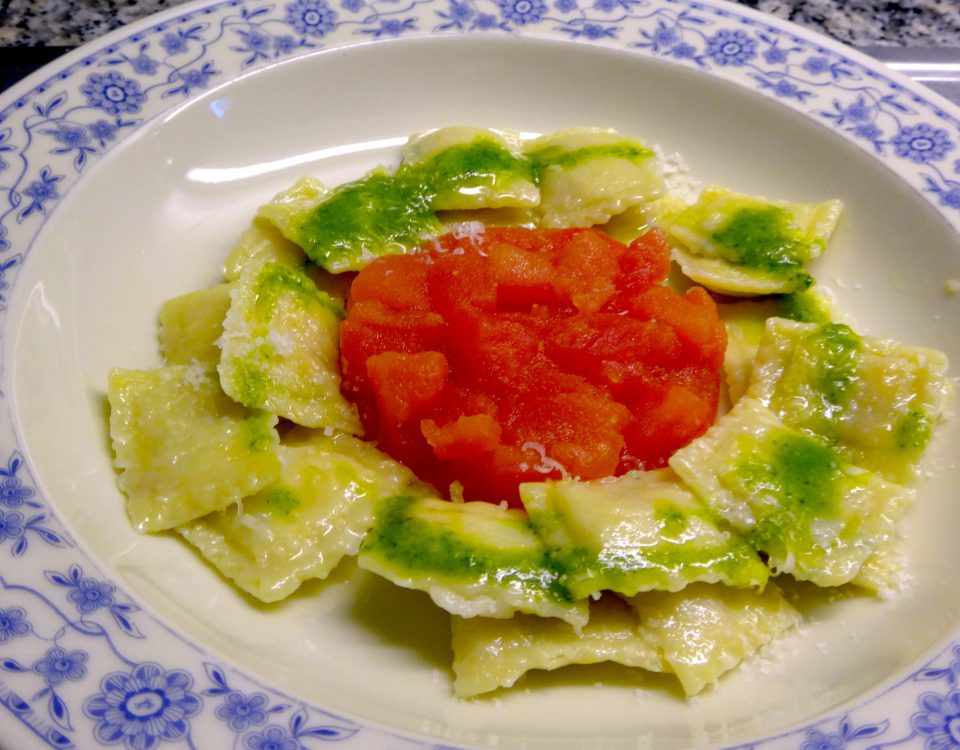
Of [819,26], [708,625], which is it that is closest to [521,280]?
[708,625]

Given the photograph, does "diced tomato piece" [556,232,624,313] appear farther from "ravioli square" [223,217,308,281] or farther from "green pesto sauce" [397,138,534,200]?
"ravioli square" [223,217,308,281]

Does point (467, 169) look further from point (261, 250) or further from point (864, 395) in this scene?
point (864, 395)

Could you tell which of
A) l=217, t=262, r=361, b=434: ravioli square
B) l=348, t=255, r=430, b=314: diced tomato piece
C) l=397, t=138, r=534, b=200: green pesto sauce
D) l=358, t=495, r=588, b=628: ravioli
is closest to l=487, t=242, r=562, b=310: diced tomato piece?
l=348, t=255, r=430, b=314: diced tomato piece

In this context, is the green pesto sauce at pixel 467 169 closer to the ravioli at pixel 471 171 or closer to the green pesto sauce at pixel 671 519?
the ravioli at pixel 471 171

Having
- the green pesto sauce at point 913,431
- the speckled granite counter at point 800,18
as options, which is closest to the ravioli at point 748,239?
the green pesto sauce at point 913,431

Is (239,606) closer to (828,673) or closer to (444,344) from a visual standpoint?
(444,344)

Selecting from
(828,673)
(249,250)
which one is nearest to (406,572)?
(828,673)
